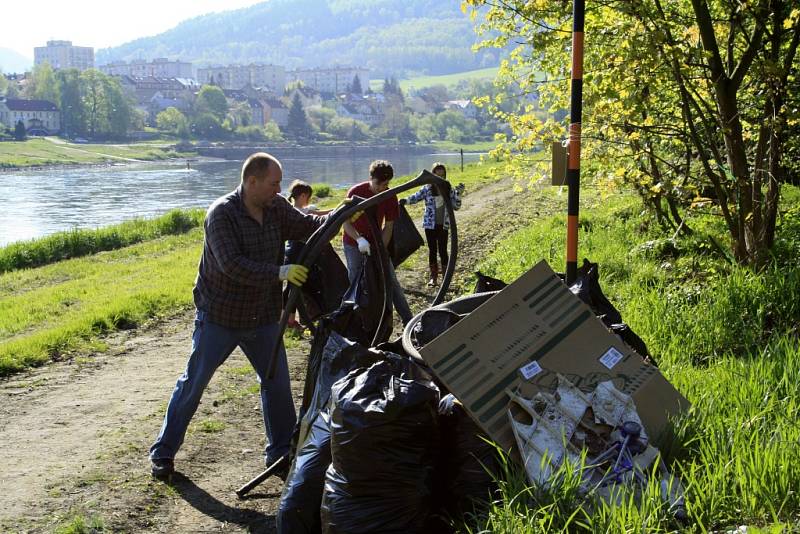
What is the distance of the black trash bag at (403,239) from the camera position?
23.2 ft

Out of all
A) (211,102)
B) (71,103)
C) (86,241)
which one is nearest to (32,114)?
(71,103)

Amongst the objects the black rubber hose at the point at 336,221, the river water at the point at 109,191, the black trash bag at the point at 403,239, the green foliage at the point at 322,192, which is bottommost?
the river water at the point at 109,191

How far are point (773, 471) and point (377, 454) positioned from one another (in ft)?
4.94

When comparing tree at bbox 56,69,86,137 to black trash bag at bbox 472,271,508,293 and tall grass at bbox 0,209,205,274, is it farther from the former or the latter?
black trash bag at bbox 472,271,508,293

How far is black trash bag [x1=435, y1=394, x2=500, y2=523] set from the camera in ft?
11.7

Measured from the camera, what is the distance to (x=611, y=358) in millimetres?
3947

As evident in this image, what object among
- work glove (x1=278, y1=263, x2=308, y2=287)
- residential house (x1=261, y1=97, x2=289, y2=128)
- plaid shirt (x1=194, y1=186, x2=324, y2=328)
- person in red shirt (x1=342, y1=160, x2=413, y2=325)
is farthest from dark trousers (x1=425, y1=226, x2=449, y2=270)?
residential house (x1=261, y1=97, x2=289, y2=128)

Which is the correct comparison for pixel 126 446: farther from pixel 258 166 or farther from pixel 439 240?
pixel 439 240

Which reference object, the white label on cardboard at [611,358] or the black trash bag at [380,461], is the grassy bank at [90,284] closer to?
the black trash bag at [380,461]


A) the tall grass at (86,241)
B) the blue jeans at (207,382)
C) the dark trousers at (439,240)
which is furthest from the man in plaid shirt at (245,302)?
the tall grass at (86,241)

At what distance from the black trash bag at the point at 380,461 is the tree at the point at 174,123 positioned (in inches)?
4816

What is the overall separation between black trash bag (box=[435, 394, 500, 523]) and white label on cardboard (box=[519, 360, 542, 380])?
30 cm

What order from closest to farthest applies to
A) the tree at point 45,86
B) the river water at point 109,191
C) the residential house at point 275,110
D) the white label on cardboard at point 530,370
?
the white label on cardboard at point 530,370 → the river water at point 109,191 → the tree at point 45,86 → the residential house at point 275,110

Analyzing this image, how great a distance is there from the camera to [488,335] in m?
3.77
